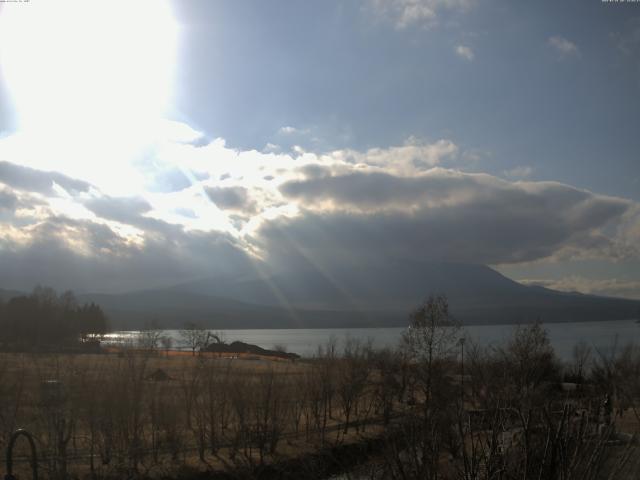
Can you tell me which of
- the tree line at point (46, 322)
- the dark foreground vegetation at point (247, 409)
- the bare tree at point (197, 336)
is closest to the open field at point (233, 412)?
the dark foreground vegetation at point (247, 409)

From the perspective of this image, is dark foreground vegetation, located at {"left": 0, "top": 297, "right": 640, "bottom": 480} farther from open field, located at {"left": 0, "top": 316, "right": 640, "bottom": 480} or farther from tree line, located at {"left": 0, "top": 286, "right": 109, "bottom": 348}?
tree line, located at {"left": 0, "top": 286, "right": 109, "bottom": 348}

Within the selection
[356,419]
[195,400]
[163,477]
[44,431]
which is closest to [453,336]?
[356,419]

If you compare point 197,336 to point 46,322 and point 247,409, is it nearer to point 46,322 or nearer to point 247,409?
point 46,322

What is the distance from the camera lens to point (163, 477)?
100 feet

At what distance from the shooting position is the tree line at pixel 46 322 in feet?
358

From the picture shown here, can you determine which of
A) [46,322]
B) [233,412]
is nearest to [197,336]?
[46,322]

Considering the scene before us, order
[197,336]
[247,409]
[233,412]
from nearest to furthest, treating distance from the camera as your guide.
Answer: [247,409] → [233,412] → [197,336]

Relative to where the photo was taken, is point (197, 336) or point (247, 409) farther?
point (197, 336)

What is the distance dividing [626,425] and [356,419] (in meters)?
20.1

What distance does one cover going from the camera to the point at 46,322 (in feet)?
383

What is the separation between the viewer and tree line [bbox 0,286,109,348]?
109062mm

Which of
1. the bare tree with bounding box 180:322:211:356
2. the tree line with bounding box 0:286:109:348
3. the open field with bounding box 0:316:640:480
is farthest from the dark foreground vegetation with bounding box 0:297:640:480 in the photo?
the tree line with bounding box 0:286:109:348

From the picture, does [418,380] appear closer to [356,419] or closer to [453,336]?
[453,336]

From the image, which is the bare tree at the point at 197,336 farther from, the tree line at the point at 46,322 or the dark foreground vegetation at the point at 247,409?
the dark foreground vegetation at the point at 247,409
